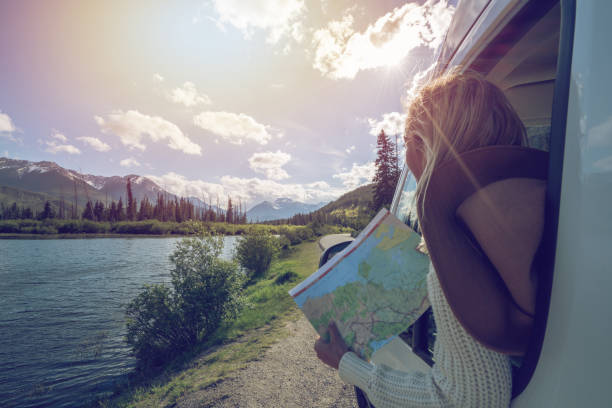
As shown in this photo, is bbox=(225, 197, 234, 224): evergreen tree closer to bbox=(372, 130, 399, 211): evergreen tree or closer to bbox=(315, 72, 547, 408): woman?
bbox=(372, 130, 399, 211): evergreen tree

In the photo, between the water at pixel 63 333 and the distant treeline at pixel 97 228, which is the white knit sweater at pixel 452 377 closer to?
the water at pixel 63 333

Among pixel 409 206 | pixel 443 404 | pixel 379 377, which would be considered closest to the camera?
pixel 443 404

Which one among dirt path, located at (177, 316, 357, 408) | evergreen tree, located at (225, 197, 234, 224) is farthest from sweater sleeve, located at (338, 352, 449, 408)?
evergreen tree, located at (225, 197, 234, 224)

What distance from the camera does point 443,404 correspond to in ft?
2.66

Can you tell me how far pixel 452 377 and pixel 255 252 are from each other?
59.1ft

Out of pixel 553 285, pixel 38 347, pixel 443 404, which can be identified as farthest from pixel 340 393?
pixel 38 347

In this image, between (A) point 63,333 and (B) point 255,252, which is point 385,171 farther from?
(A) point 63,333

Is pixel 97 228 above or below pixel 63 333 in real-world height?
above

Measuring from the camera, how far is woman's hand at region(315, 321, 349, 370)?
1.22 m

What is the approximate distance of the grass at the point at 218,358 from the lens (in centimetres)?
475

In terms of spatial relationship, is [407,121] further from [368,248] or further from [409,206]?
[409,206]

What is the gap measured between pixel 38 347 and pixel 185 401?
11105mm

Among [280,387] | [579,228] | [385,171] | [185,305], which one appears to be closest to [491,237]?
[579,228]

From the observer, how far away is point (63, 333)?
39.1 ft
